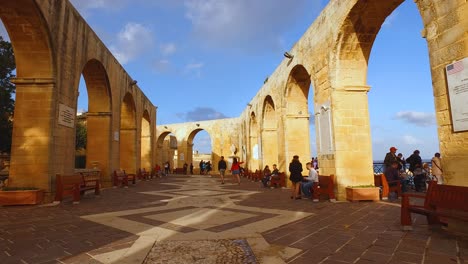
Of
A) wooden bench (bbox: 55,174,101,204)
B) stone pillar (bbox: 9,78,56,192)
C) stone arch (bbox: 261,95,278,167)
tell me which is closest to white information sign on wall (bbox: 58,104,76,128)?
stone pillar (bbox: 9,78,56,192)

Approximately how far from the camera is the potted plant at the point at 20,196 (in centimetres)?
686

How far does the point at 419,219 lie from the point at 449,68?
2.48 meters

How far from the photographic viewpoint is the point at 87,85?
1260cm

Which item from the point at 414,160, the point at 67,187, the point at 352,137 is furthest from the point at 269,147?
the point at 67,187

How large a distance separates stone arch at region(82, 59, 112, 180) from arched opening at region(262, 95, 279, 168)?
8289mm

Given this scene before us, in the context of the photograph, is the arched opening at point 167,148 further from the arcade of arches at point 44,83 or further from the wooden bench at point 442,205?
the wooden bench at point 442,205

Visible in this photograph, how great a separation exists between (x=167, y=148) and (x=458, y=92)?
34.2 metres

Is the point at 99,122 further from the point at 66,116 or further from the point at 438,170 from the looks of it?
the point at 438,170

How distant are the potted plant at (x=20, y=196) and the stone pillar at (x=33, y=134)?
0.41m

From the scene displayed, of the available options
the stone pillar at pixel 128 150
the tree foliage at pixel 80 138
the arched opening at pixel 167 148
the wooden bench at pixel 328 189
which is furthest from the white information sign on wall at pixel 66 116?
the arched opening at pixel 167 148

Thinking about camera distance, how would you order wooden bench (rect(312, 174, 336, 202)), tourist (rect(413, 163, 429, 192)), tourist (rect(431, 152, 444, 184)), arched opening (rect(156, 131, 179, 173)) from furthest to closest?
arched opening (rect(156, 131, 179, 173)) < tourist (rect(413, 163, 429, 192)) < tourist (rect(431, 152, 444, 184)) < wooden bench (rect(312, 174, 336, 202))

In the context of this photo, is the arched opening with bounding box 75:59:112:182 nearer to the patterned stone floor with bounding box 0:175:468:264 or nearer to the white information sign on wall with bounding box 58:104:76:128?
the white information sign on wall with bounding box 58:104:76:128

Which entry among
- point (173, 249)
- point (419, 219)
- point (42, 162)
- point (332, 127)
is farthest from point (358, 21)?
point (42, 162)

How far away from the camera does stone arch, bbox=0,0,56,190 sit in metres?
7.60
